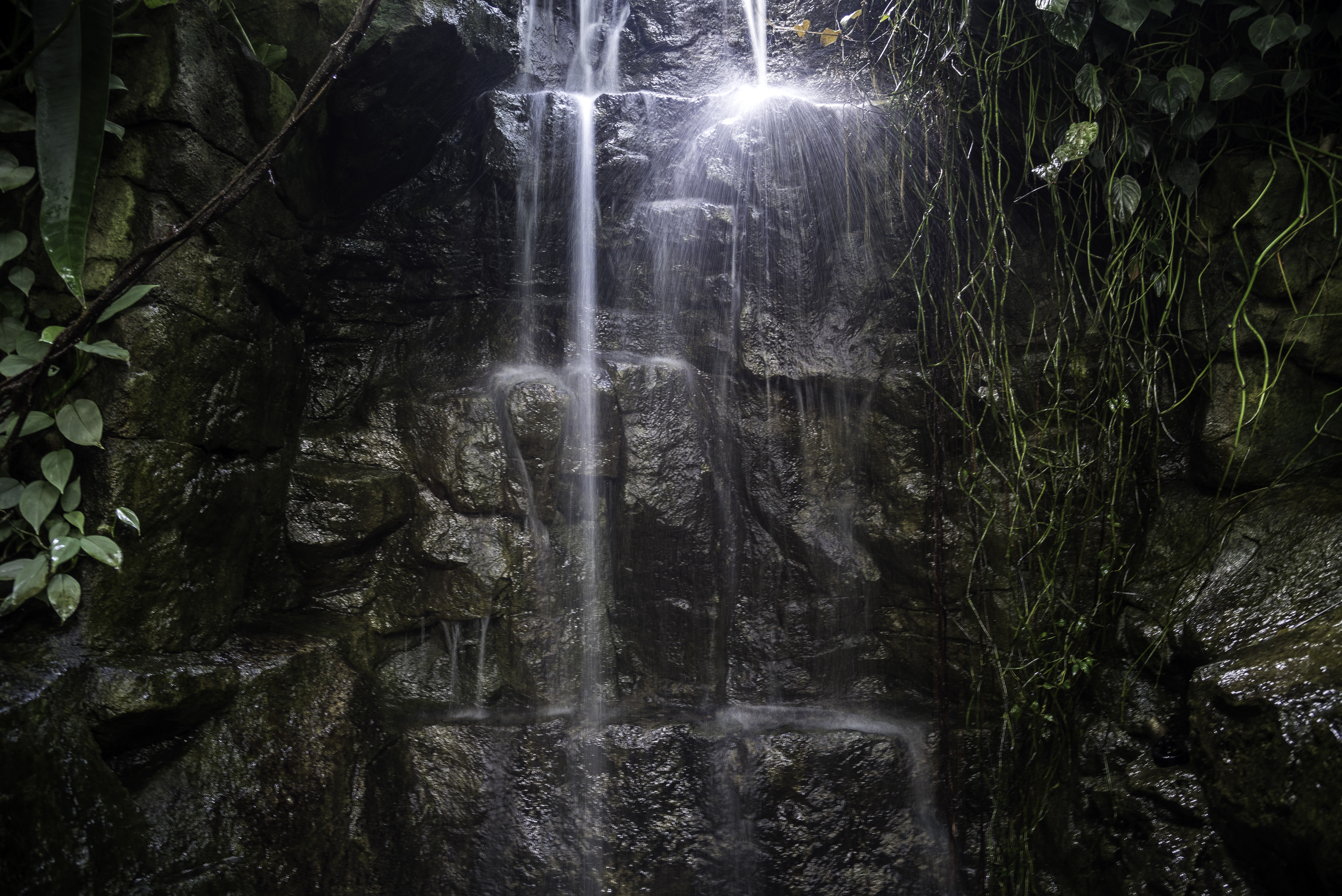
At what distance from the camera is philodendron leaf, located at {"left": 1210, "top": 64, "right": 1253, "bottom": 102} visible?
2164 millimetres

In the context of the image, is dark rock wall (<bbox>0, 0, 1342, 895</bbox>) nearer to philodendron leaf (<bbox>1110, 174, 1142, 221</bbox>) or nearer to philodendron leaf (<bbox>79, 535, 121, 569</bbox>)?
philodendron leaf (<bbox>79, 535, 121, 569</bbox>)

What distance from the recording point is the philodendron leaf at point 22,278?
1896 millimetres

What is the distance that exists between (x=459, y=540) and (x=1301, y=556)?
2.77m

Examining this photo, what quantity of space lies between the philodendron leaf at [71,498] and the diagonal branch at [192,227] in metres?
0.20

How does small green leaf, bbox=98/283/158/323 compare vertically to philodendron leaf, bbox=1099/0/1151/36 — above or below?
below

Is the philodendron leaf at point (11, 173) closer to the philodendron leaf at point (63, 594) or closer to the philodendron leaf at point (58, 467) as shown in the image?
the philodendron leaf at point (58, 467)

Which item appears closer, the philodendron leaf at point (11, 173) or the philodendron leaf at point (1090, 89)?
the philodendron leaf at point (11, 173)

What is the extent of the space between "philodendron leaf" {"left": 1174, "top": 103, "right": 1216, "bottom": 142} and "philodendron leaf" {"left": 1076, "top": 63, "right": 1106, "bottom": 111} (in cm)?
25

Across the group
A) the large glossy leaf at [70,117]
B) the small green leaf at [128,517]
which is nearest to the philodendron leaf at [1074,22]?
the large glossy leaf at [70,117]

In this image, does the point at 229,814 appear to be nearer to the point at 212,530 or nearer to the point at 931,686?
the point at 212,530

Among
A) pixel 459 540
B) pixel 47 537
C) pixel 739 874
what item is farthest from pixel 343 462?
Answer: pixel 739 874

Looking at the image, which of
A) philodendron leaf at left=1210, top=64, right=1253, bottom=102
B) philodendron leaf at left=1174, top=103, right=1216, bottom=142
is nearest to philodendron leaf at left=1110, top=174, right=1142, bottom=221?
Answer: philodendron leaf at left=1174, top=103, right=1216, bottom=142

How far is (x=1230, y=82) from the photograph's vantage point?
2.17 meters

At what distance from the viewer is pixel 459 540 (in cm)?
299
